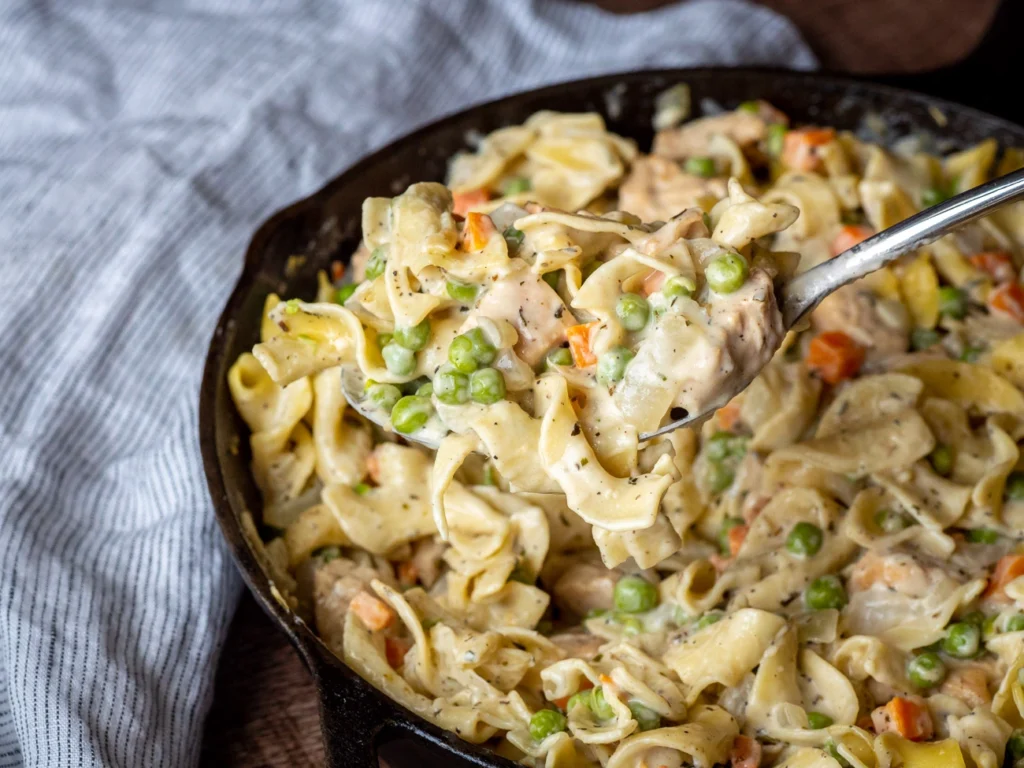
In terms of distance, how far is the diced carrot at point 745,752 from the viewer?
3336 millimetres

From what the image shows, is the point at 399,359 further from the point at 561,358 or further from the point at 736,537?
the point at 736,537

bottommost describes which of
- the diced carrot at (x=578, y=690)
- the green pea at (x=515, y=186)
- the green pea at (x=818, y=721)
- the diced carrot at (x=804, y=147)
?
the green pea at (x=818, y=721)

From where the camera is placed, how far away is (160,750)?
3.55m

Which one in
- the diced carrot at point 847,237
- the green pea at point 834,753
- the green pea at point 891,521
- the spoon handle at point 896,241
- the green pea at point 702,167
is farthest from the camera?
the green pea at point 702,167

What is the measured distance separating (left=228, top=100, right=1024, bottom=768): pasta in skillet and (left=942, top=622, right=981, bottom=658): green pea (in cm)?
1

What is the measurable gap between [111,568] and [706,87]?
3.04 metres

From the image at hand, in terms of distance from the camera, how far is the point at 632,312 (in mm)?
3127

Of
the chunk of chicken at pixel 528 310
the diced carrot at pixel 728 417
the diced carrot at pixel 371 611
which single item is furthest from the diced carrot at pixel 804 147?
the diced carrot at pixel 371 611

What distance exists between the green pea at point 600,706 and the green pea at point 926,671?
0.90m

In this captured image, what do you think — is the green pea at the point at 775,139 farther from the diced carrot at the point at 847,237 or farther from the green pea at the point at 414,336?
the green pea at the point at 414,336

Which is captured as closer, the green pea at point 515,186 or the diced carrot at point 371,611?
the diced carrot at point 371,611

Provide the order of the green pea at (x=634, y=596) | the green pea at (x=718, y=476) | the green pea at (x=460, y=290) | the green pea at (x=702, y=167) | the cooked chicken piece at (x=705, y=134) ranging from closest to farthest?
the green pea at (x=460, y=290) → the green pea at (x=634, y=596) → the green pea at (x=718, y=476) → the green pea at (x=702, y=167) → the cooked chicken piece at (x=705, y=134)

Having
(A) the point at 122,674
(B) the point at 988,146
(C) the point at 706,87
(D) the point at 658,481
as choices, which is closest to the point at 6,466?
(A) the point at 122,674

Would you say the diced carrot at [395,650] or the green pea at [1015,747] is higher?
the diced carrot at [395,650]
